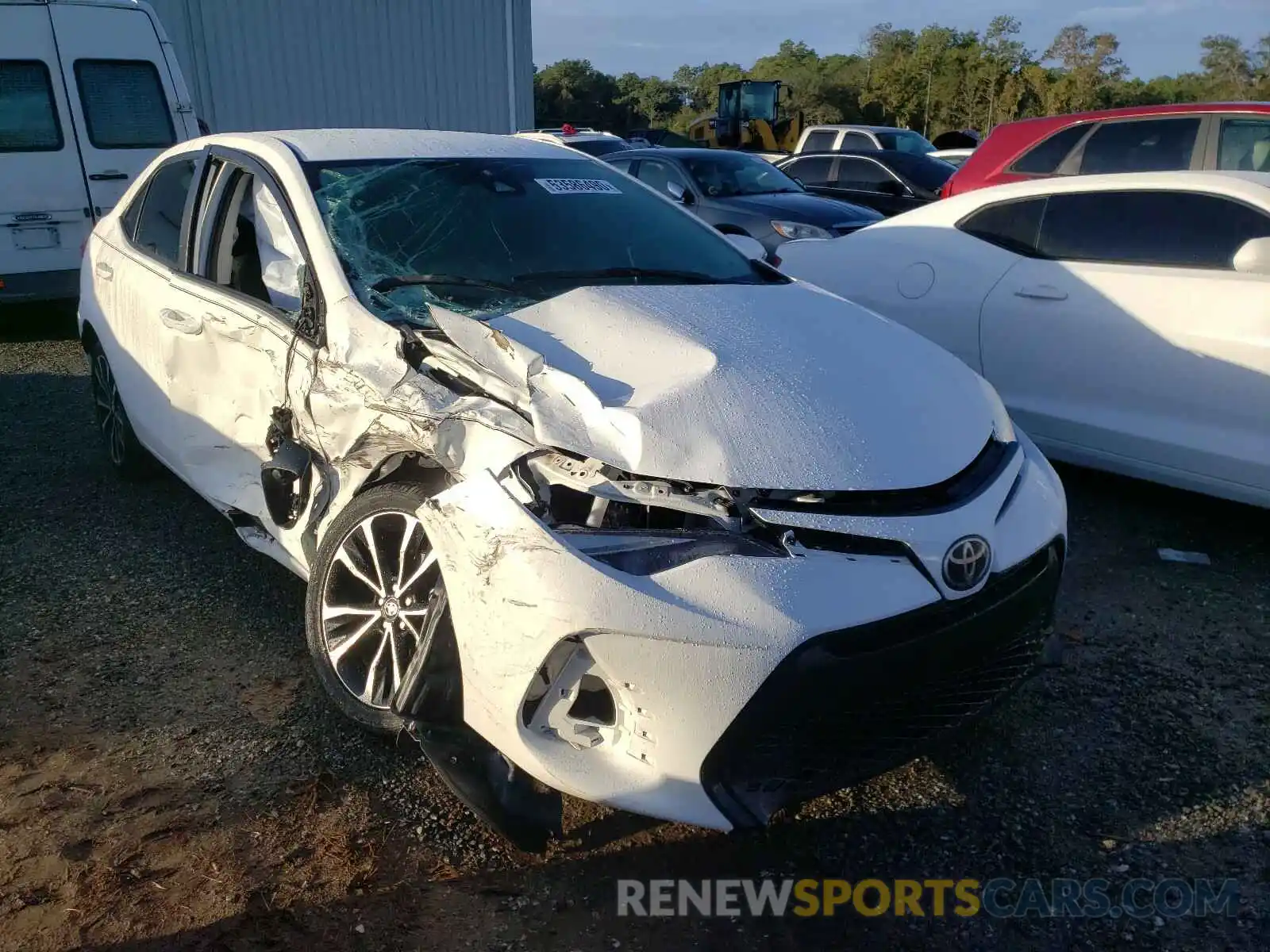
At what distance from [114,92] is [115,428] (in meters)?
4.86

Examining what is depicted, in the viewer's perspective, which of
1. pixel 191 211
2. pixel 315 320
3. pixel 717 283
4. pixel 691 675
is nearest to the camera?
pixel 691 675

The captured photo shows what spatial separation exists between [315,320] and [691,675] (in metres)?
1.65

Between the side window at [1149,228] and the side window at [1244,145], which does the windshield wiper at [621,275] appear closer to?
the side window at [1149,228]

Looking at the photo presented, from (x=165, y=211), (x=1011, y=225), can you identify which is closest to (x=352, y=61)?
(x=165, y=211)

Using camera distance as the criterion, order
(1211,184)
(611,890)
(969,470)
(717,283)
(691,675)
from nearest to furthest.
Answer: (691,675), (611,890), (969,470), (717,283), (1211,184)

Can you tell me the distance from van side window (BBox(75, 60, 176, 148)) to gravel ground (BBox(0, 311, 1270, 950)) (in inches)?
227

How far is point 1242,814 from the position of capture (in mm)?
2797

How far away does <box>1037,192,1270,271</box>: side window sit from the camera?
4.45m

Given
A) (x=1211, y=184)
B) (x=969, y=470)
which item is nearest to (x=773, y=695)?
(x=969, y=470)

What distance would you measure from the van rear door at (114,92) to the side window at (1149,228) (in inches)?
271

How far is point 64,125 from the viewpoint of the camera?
838cm

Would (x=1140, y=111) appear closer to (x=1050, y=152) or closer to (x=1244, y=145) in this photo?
(x=1050, y=152)

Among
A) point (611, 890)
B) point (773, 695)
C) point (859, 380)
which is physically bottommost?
point (611, 890)

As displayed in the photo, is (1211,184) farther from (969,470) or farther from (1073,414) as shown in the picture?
(969,470)
